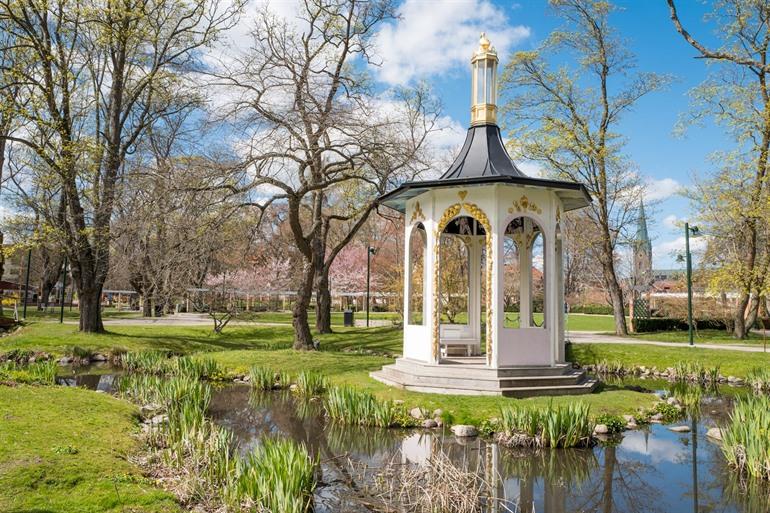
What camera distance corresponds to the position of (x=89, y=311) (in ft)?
60.5

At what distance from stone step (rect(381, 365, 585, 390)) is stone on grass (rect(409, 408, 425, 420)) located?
130cm

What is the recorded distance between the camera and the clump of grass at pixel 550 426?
7.30 meters

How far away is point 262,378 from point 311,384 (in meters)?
1.47

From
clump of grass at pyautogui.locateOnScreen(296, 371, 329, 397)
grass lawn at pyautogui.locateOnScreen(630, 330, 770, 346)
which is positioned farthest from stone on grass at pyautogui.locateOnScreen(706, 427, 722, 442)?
grass lawn at pyautogui.locateOnScreen(630, 330, 770, 346)

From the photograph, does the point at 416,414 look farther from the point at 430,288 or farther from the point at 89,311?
the point at 89,311

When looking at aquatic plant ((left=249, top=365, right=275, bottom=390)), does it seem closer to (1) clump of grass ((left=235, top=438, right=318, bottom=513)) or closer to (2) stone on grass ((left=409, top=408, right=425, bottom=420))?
(2) stone on grass ((left=409, top=408, right=425, bottom=420))

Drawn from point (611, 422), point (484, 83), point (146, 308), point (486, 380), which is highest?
point (484, 83)

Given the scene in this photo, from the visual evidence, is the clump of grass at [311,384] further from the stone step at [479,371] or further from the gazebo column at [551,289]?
the gazebo column at [551,289]

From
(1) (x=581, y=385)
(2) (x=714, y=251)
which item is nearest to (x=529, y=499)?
(1) (x=581, y=385)

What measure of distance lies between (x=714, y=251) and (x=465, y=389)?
20.9m

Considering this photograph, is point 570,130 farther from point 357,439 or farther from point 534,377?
point 357,439

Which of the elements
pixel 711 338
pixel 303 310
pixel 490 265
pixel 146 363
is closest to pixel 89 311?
pixel 146 363

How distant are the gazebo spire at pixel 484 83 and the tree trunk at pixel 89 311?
46.1ft

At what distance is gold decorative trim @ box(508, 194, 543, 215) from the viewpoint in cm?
1040
